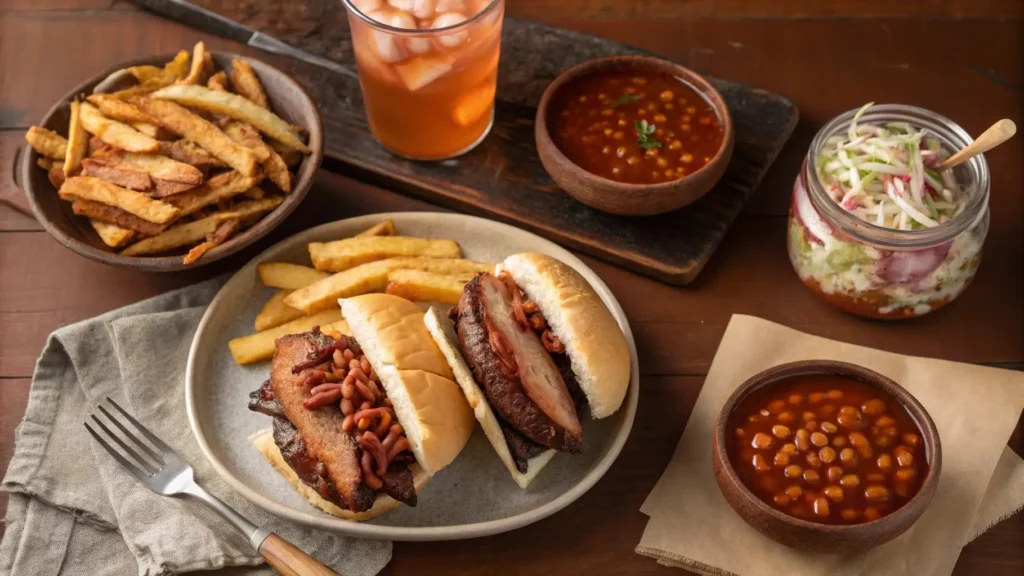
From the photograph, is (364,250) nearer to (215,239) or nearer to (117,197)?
(215,239)

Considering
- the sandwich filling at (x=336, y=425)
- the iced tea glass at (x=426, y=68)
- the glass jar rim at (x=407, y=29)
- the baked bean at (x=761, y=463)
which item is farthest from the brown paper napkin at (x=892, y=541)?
the glass jar rim at (x=407, y=29)

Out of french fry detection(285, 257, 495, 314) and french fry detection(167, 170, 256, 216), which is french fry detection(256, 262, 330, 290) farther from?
french fry detection(167, 170, 256, 216)

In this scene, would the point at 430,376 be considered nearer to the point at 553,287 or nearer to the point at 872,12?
the point at 553,287

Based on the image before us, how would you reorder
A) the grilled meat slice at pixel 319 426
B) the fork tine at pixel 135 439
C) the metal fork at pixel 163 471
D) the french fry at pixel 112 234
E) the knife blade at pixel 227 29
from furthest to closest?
the knife blade at pixel 227 29
the french fry at pixel 112 234
the fork tine at pixel 135 439
the metal fork at pixel 163 471
the grilled meat slice at pixel 319 426

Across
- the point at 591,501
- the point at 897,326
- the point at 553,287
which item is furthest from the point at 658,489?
the point at 897,326

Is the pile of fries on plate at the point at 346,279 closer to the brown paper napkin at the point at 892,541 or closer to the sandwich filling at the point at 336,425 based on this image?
the sandwich filling at the point at 336,425

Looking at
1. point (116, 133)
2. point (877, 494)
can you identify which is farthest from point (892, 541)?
point (116, 133)

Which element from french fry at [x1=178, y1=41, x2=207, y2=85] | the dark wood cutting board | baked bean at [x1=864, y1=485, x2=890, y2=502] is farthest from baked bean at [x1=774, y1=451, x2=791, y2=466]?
french fry at [x1=178, y1=41, x2=207, y2=85]
